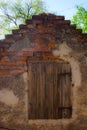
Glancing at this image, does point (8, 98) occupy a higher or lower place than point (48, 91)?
lower

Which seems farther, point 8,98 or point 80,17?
point 80,17

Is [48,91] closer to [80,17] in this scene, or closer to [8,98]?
[8,98]

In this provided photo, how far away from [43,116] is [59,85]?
0.85m

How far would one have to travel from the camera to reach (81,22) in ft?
83.4

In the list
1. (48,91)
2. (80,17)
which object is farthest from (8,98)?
(80,17)

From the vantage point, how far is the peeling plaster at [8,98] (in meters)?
6.64

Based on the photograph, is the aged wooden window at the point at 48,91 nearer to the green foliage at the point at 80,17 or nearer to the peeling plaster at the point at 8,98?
the peeling plaster at the point at 8,98

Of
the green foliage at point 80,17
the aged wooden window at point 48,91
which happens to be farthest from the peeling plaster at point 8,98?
the green foliage at point 80,17

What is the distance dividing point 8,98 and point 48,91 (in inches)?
38.8

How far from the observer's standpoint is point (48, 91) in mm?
6711

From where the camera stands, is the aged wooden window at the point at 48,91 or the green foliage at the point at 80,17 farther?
the green foliage at the point at 80,17

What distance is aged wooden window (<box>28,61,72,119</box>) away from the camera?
21.9 feet

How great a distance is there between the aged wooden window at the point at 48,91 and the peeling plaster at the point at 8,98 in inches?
15.3

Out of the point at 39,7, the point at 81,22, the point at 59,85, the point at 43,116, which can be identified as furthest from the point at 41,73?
the point at 39,7
